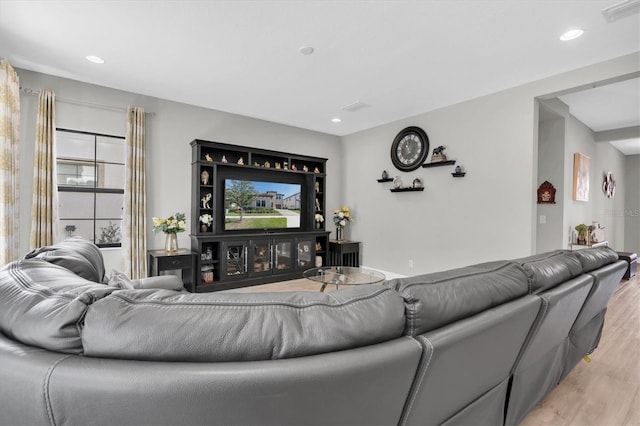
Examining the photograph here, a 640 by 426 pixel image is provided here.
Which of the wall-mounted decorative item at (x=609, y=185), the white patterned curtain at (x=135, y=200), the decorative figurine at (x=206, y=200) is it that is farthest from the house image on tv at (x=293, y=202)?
the wall-mounted decorative item at (x=609, y=185)

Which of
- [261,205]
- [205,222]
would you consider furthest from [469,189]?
[205,222]

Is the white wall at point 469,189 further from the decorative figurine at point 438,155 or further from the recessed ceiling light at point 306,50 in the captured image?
the recessed ceiling light at point 306,50

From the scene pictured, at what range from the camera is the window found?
11.7 ft

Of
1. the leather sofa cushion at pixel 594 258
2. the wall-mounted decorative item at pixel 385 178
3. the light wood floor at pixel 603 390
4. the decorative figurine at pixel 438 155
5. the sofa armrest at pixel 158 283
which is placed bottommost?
the light wood floor at pixel 603 390

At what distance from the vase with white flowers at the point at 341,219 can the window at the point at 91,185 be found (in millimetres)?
3427

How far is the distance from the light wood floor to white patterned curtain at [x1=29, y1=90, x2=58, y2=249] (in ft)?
14.9

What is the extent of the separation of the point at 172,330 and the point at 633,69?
422 cm

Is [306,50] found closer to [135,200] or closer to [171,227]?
[171,227]

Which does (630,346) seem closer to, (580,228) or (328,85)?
(580,228)

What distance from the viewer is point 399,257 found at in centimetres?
493

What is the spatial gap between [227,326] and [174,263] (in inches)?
137

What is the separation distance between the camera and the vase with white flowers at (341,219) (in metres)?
5.65

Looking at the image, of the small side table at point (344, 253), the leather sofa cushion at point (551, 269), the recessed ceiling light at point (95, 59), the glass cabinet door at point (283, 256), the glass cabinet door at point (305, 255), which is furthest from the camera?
the small side table at point (344, 253)

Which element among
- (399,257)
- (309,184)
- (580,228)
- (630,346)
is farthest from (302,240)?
(580,228)
